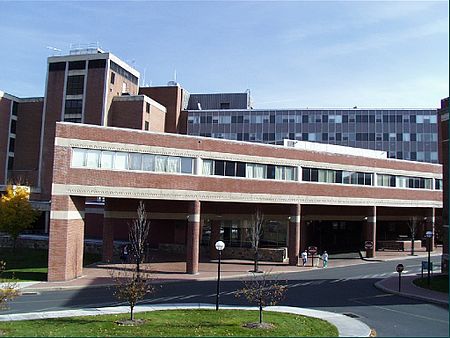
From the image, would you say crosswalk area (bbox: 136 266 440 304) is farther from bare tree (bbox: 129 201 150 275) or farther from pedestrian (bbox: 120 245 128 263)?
pedestrian (bbox: 120 245 128 263)

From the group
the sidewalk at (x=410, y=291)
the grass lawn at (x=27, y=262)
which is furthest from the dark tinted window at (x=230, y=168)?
the grass lawn at (x=27, y=262)

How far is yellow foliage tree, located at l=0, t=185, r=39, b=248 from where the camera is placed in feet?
144

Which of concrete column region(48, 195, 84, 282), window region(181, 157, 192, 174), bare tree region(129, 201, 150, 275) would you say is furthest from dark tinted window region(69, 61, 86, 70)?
concrete column region(48, 195, 84, 282)

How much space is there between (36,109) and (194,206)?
1790 inches

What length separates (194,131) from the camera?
282 ft

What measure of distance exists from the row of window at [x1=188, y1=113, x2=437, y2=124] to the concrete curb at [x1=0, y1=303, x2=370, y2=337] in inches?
2492

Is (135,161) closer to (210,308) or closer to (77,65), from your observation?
(210,308)

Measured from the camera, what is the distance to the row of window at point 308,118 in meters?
82.2

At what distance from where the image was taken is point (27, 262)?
4081 cm

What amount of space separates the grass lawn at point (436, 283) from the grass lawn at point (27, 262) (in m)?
24.0

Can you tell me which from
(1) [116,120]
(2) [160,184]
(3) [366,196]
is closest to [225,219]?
(2) [160,184]

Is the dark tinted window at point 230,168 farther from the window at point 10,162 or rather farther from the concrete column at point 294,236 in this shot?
the window at point 10,162

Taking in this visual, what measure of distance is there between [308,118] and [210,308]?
65013mm

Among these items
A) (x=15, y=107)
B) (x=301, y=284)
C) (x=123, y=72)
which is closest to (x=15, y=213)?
(x=301, y=284)
